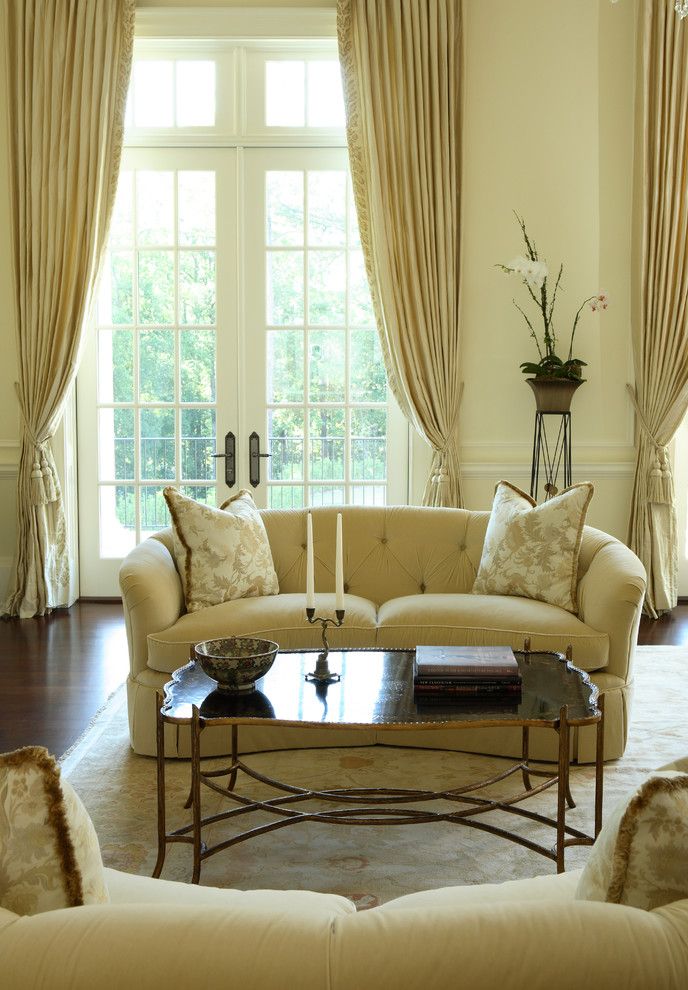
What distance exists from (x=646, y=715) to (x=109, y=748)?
6.69 ft

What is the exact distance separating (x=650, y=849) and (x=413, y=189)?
4.84 meters

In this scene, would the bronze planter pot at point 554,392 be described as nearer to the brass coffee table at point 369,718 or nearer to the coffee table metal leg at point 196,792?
the brass coffee table at point 369,718

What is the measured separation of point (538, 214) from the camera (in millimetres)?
5699

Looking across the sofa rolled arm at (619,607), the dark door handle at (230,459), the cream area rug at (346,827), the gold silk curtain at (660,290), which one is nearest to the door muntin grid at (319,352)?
the dark door handle at (230,459)

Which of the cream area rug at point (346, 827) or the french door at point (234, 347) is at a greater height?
the french door at point (234, 347)

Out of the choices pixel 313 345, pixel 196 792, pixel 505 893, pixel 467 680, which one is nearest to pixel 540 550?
pixel 467 680

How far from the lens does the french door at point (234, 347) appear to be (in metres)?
5.81

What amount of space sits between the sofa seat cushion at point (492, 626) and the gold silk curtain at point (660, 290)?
2171 millimetres

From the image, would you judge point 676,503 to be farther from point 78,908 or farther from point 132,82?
point 78,908

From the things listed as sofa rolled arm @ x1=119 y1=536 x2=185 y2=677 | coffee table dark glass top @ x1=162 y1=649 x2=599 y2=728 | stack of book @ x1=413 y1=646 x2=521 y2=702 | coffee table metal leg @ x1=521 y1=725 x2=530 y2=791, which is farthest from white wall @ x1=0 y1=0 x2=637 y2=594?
stack of book @ x1=413 y1=646 x2=521 y2=702

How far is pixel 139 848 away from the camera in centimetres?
280

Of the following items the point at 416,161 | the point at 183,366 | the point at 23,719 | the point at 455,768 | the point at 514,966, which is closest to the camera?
the point at 514,966

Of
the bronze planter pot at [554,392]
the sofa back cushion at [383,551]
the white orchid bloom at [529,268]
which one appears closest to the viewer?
the sofa back cushion at [383,551]

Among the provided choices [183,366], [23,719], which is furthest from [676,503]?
[23,719]
